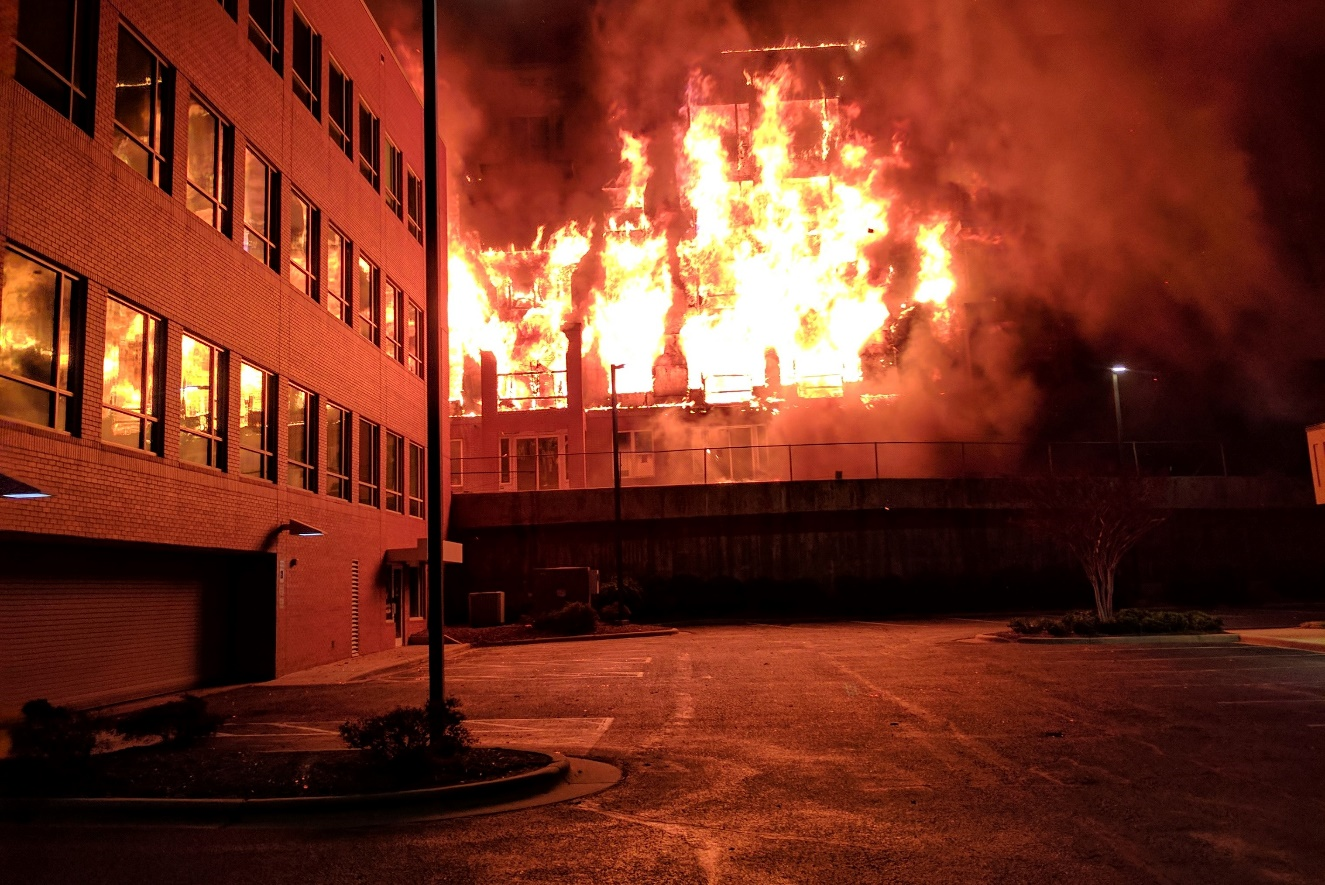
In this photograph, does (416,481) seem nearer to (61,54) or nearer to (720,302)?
(61,54)

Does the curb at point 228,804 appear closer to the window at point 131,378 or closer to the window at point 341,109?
the window at point 131,378

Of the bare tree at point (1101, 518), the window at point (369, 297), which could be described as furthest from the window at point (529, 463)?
the bare tree at point (1101, 518)

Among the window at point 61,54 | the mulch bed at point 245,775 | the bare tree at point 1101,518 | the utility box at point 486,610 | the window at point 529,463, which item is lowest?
the mulch bed at point 245,775

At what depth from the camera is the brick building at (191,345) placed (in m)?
12.0

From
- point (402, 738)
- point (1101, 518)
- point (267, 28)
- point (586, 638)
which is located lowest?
point (586, 638)

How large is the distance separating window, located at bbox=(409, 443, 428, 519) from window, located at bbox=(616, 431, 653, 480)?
Result: 1344cm

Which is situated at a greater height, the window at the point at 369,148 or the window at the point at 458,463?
the window at the point at 369,148

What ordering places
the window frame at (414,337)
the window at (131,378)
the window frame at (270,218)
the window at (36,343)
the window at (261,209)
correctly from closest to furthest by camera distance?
the window at (36,343)
the window at (131,378)
the window at (261,209)
the window frame at (270,218)
the window frame at (414,337)

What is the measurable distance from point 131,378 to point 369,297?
11.1 metres

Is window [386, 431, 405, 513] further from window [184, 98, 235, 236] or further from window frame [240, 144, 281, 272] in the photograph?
window [184, 98, 235, 236]

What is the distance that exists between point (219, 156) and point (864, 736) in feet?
44.9

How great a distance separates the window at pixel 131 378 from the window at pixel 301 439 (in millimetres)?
4599

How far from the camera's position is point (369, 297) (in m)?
24.9

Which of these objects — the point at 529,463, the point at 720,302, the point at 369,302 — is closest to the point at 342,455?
the point at 369,302
